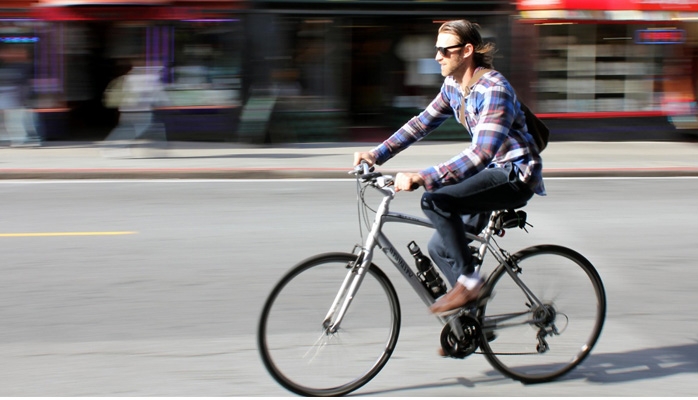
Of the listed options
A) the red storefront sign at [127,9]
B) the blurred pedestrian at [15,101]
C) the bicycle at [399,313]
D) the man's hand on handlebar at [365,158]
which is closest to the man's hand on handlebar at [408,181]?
the bicycle at [399,313]

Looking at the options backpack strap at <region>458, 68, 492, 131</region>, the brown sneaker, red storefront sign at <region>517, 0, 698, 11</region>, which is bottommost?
the brown sneaker

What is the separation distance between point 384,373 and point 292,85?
499 inches

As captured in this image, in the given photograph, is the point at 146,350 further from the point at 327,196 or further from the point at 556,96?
the point at 556,96

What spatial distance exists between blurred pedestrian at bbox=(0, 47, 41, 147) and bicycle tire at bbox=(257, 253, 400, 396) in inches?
485

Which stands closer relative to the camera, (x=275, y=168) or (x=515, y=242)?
(x=515, y=242)

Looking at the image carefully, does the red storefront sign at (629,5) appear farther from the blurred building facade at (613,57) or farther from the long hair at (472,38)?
the long hair at (472,38)

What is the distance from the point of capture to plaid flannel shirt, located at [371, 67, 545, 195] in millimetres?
3992

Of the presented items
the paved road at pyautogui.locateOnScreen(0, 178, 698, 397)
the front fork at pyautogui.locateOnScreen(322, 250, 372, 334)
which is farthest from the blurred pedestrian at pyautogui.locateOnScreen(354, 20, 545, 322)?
the paved road at pyautogui.locateOnScreen(0, 178, 698, 397)

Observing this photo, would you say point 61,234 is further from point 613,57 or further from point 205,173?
point 613,57

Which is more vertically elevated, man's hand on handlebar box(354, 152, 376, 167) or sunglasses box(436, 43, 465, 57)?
sunglasses box(436, 43, 465, 57)

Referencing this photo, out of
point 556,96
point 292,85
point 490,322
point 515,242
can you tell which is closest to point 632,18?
point 556,96

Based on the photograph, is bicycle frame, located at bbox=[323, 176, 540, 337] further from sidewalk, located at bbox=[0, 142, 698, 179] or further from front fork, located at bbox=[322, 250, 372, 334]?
sidewalk, located at bbox=[0, 142, 698, 179]

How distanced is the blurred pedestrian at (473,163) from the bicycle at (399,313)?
95 mm

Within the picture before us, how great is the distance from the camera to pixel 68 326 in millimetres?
5359
